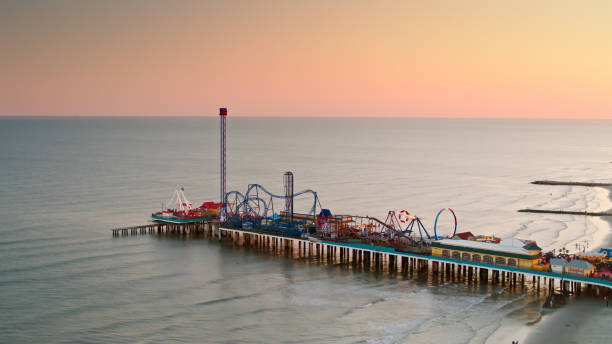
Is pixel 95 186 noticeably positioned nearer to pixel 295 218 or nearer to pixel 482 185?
pixel 295 218

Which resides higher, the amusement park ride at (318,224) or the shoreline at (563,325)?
the amusement park ride at (318,224)

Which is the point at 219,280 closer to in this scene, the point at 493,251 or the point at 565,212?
the point at 493,251

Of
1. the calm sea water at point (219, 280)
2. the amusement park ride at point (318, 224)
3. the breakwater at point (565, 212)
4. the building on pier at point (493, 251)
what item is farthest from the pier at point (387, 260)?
the breakwater at point (565, 212)

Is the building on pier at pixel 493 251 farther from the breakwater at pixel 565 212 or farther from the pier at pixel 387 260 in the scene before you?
the breakwater at pixel 565 212

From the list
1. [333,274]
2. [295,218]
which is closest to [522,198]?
[295,218]

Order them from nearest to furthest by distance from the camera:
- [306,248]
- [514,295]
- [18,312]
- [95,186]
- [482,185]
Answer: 1. [18,312]
2. [514,295]
3. [306,248]
4. [95,186]
5. [482,185]

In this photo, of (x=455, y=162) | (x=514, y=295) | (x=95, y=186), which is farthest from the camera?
(x=455, y=162)
